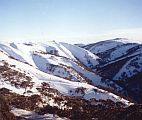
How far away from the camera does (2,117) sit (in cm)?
10362

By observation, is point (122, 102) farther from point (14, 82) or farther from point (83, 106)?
point (14, 82)

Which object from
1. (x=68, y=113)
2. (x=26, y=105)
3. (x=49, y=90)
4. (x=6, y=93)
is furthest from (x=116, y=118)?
(x=49, y=90)

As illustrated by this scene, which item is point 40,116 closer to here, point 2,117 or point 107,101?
point 2,117

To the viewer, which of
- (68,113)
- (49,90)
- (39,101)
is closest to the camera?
(68,113)

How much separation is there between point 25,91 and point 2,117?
247ft

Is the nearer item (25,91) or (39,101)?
(39,101)

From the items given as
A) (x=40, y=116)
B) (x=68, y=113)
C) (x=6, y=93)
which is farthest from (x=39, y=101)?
(x=40, y=116)

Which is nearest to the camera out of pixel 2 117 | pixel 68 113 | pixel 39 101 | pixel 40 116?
pixel 2 117

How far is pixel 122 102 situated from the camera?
195250 millimetres

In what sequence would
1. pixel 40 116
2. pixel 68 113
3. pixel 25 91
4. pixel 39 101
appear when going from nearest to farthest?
1. pixel 40 116
2. pixel 68 113
3. pixel 39 101
4. pixel 25 91

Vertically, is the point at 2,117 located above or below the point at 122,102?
above

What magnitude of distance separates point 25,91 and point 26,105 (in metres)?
39.8

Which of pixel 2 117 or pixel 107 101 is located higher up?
pixel 2 117

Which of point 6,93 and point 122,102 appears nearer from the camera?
point 6,93
